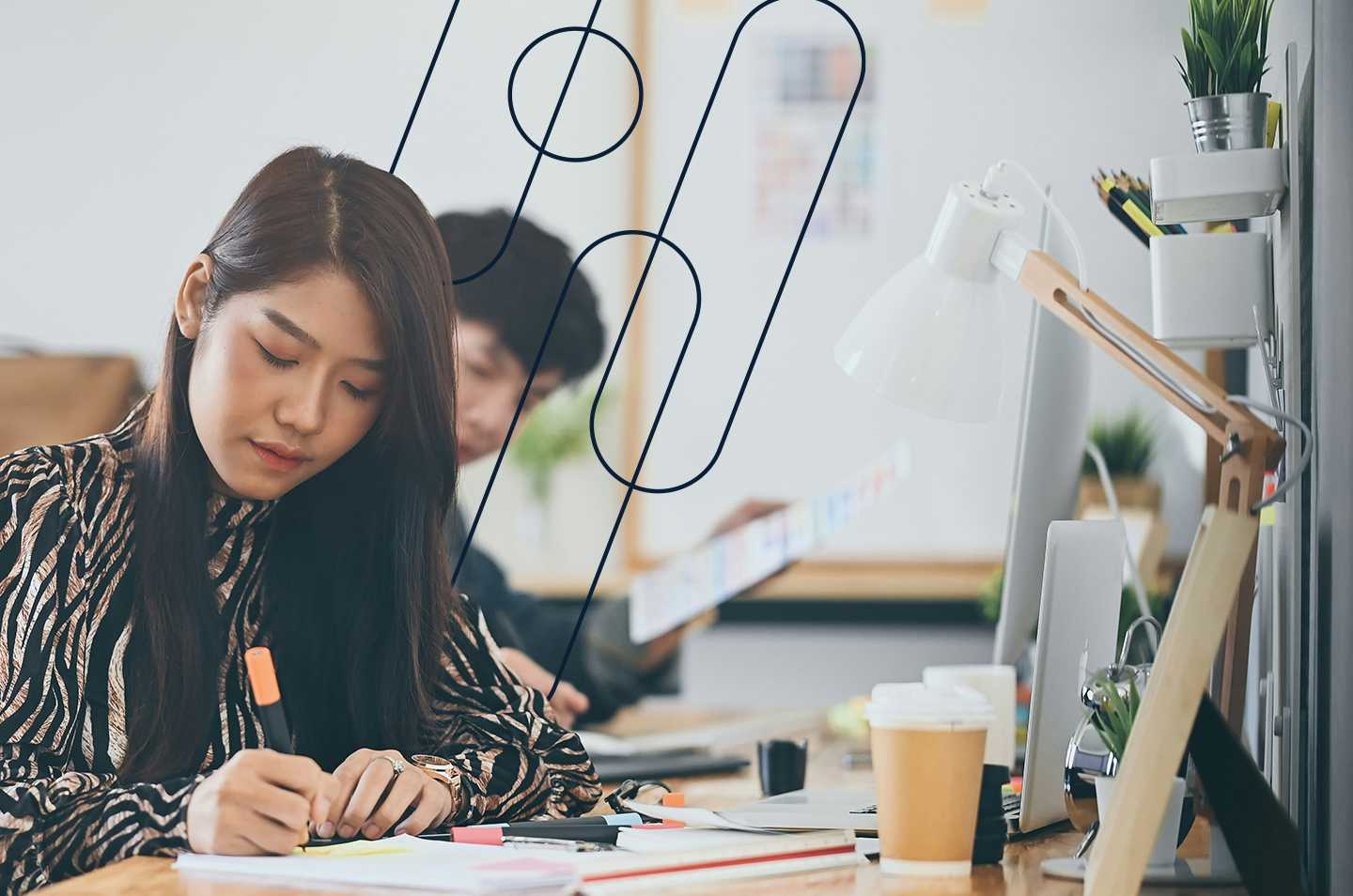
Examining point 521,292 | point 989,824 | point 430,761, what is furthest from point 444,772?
point 521,292

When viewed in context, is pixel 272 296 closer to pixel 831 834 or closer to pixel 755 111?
pixel 831 834

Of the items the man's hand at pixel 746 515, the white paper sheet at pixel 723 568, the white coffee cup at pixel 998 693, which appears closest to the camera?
the white coffee cup at pixel 998 693

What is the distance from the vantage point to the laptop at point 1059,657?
99 cm

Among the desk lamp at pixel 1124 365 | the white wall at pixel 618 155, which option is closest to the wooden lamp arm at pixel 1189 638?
the desk lamp at pixel 1124 365

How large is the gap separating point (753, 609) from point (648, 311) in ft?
2.16

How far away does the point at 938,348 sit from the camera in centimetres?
89

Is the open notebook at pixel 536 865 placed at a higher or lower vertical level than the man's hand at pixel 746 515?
lower

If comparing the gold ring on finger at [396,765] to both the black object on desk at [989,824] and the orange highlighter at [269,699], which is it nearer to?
the orange highlighter at [269,699]

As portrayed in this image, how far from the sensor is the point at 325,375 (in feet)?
3.67

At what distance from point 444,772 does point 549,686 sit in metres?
0.74

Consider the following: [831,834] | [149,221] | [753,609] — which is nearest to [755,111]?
[753,609]

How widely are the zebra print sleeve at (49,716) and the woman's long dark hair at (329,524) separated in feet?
0.19

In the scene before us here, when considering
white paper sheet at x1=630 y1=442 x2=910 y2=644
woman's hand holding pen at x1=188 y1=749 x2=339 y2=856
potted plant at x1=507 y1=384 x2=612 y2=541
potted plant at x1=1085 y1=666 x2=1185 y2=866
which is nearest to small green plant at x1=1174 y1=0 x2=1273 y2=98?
potted plant at x1=1085 y1=666 x2=1185 y2=866

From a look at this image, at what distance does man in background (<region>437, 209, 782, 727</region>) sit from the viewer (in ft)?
6.29
